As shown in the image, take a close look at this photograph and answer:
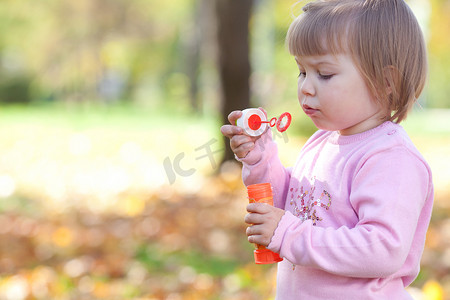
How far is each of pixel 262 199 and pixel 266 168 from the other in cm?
25

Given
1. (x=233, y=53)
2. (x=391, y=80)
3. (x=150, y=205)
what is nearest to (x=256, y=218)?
(x=391, y=80)

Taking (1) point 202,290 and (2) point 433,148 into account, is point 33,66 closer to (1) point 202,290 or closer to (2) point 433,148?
(2) point 433,148

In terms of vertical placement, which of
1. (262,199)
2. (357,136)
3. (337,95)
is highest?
(337,95)

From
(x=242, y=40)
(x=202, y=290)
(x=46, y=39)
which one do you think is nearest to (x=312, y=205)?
(x=202, y=290)

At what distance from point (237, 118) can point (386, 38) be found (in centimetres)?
45

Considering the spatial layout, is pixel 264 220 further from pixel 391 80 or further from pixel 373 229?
pixel 391 80

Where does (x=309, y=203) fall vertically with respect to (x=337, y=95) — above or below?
below

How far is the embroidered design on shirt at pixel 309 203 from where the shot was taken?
→ 1771 millimetres

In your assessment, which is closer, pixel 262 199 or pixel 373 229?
pixel 373 229

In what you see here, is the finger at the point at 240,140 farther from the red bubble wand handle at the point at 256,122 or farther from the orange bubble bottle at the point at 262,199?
the orange bubble bottle at the point at 262,199

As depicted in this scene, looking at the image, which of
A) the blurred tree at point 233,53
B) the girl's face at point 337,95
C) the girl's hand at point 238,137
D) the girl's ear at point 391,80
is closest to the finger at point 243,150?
the girl's hand at point 238,137

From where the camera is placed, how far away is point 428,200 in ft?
5.84

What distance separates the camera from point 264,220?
1690 mm

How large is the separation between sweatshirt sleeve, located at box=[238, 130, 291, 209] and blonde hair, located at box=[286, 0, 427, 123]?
0.32 meters
